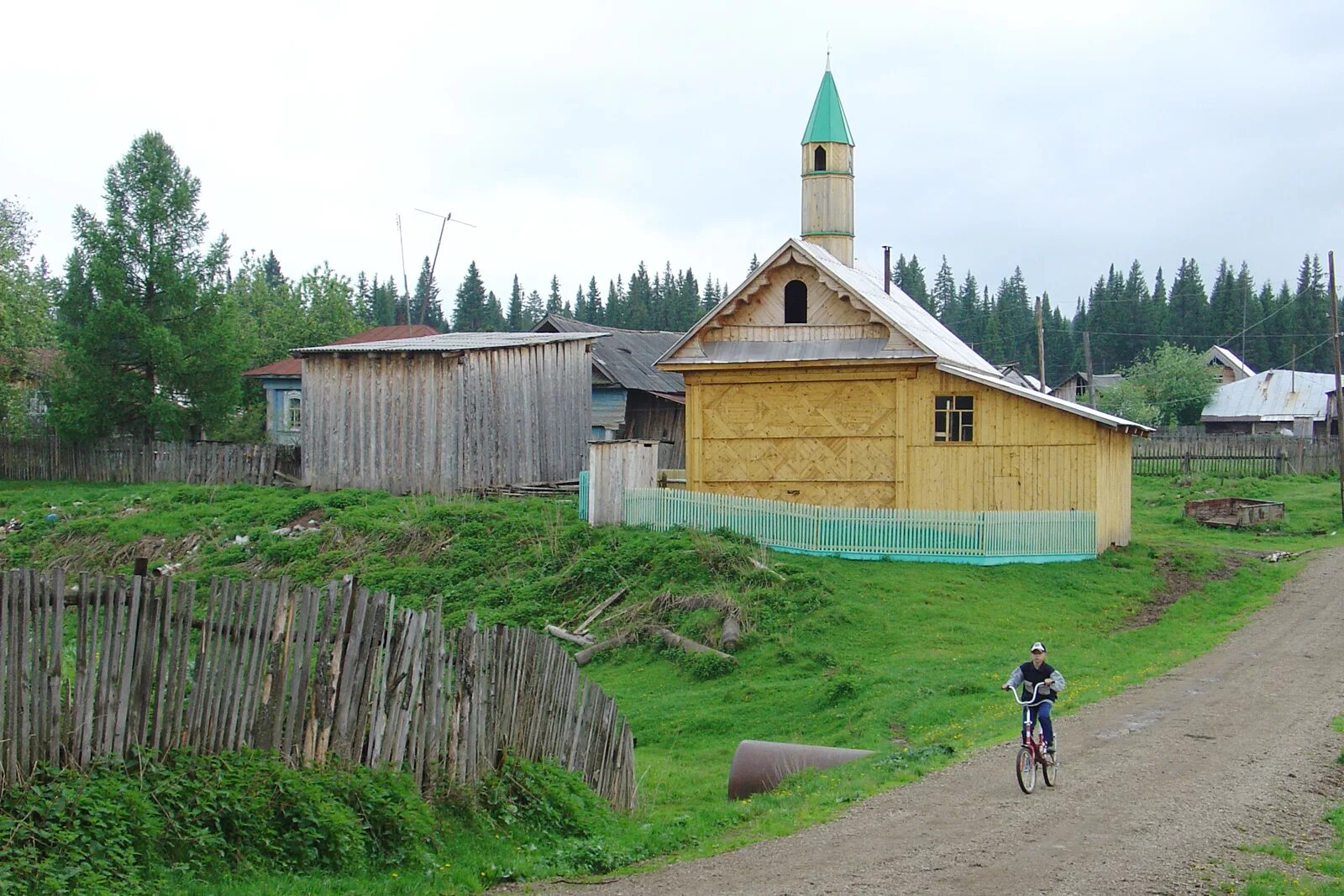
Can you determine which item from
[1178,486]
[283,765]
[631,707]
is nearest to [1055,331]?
[1178,486]

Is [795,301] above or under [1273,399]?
above

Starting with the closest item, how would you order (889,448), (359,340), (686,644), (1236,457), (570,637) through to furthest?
1. (686,644)
2. (570,637)
3. (889,448)
4. (1236,457)
5. (359,340)

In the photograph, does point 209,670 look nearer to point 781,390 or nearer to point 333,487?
point 781,390

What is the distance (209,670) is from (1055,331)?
424ft

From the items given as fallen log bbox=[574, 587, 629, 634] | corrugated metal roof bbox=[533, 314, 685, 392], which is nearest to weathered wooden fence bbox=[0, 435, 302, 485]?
corrugated metal roof bbox=[533, 314, 685, 392]

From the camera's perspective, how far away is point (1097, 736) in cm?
1557

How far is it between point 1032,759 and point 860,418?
18659 mm

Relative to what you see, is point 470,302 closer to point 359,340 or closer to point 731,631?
point 359,340

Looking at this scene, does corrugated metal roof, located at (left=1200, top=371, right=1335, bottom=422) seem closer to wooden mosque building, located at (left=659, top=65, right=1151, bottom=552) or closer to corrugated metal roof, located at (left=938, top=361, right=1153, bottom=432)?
wooden mosque building, located at (left=659, top=65, right=1151, bottom=552)

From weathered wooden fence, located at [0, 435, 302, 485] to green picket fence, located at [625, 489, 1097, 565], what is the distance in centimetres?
1479

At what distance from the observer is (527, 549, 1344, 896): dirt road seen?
9938 mm

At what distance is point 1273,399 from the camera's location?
74.8 metres


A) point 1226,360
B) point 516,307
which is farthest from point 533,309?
point 1226,360

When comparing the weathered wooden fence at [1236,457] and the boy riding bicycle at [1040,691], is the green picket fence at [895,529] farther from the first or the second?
the weathered wooden fence at [1236,457]
